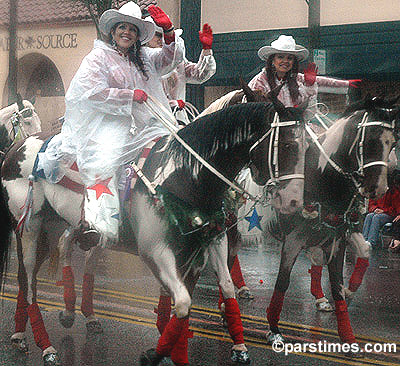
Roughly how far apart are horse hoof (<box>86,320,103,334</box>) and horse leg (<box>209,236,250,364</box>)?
5.31 ft

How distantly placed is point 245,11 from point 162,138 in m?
11.9

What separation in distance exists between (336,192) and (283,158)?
171 cm

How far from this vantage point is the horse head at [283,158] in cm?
525

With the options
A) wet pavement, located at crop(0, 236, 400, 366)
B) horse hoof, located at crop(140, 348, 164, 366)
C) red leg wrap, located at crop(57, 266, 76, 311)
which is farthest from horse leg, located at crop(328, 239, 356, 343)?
red leg wrap, located at crop(57, 266, 76, 311)

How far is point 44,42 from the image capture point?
19953mm

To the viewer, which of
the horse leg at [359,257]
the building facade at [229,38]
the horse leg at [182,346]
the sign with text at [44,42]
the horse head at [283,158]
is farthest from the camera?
the sign with text at [44,42]

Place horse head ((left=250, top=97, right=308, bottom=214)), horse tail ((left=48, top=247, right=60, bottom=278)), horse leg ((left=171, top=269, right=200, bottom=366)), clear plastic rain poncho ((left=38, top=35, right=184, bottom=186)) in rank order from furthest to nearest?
horse tail ((left=48, top=247, right=60, bottom=278)) → clear plastic rain poncho ((left=38, top=35, right=184, bottom=186)) → horse leg ((left=171, top=269, right=200, bottom=366)) → horse head ((left=250, top=97, right=308, bottom=214))

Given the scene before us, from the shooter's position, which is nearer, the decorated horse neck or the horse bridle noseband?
the horse bridle noseband

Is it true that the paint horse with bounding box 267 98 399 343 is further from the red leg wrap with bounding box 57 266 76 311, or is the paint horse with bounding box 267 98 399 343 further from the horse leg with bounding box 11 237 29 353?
the horse leg with bounding box 11 237 29 353

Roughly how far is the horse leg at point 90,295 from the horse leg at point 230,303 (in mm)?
1539

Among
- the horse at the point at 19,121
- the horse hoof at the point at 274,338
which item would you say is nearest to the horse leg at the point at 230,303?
the horse hoof at the point at 274,338

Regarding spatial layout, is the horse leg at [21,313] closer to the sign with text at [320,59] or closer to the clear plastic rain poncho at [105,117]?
the clear plastic rain poncho at [105,117]

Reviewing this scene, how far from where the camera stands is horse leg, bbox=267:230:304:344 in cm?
676

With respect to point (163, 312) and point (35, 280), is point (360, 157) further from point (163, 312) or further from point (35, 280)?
point (35, 280)
